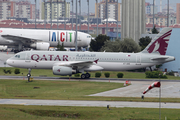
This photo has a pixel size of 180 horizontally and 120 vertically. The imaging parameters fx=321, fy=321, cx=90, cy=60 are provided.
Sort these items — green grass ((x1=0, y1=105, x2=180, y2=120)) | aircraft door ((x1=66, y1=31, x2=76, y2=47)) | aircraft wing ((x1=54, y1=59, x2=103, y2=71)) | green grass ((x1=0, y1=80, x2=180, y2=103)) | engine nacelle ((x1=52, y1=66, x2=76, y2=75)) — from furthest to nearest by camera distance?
aircraft door ((x1=66, y1=31, x2=76, y2=47)) → aircraft wing ((x1=54, y1=59, x2=103, y2=71)) → engine nacelle ((x1=52, y1=66, x2=76, y2=75)) → green grass ((x1=0, y1=80, x2=180, y2=103)) → green grass ((x1=0, y1=105, x2=180, y2=120))

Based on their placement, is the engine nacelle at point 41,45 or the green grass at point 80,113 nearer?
the green grass at point 80,113

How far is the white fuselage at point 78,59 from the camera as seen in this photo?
4797cm

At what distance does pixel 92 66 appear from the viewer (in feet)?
159

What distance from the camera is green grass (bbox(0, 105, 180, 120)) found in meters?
22.9

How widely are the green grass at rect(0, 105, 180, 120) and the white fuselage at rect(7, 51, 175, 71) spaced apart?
871 inches

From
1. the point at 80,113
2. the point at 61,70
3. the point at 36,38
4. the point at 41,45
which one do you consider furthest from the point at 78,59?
the point at 36,38

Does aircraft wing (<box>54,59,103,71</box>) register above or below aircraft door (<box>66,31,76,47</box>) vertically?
below

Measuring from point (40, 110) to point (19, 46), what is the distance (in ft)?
183

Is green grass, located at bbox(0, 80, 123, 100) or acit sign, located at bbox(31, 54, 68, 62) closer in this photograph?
green grass, located at bbox(0, 80, 123, 100)

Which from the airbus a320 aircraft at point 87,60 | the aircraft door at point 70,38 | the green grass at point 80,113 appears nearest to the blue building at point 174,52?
the airbus a320 aircraft at point 87,60

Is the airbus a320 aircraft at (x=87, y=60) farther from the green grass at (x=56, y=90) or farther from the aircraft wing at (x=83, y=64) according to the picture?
the green grass at (x=56, y=90)

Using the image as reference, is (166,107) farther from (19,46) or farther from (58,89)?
(19,46)

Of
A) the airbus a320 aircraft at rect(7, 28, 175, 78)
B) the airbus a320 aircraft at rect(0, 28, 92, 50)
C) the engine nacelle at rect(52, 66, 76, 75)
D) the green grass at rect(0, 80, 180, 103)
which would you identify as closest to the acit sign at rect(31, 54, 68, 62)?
the airbus a320 aircraft at rect(7, 28, 175, 78)

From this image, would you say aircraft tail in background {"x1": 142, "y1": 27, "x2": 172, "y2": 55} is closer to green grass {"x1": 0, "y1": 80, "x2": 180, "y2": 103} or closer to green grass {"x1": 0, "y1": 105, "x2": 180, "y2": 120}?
green grass {"x1": 0, "y1": 80, "x2": 180, "y2": 103}
